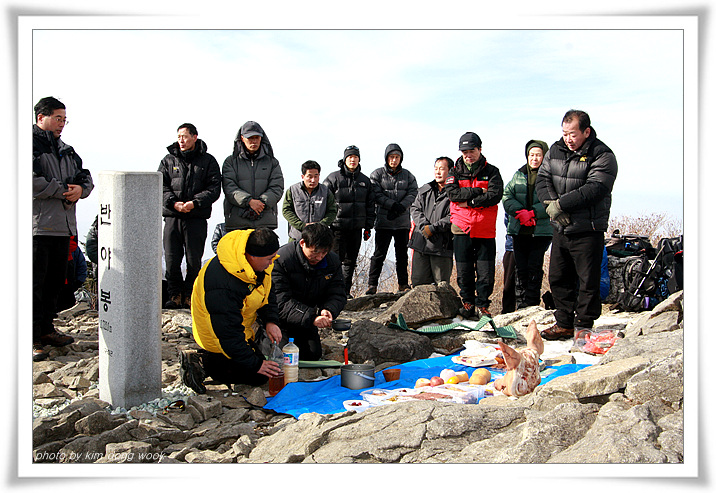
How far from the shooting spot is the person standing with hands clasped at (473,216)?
7.98 m

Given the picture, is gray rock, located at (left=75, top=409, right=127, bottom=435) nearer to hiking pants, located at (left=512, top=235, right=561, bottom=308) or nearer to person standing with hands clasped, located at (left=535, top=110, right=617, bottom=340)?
person standing with hands clasped, located at (left=535, top=110, right=617, bottom=340)

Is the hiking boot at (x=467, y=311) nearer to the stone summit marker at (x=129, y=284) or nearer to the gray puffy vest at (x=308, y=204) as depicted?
the gray puffy vest at (x=308, y=204)

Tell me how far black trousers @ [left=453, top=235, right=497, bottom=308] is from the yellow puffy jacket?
3363mm

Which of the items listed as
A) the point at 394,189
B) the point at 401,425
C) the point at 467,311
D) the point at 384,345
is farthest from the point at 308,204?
the point at 401,425

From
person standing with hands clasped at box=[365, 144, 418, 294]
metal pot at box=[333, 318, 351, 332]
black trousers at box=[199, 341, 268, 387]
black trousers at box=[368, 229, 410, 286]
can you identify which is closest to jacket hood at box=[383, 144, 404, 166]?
person standing with hands clasped at box=[365, 144, 418, 294]

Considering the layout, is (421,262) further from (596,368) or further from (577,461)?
(577,461)

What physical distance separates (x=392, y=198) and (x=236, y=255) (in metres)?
4.48

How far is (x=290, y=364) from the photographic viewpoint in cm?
562

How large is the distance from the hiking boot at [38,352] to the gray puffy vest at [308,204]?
311cm

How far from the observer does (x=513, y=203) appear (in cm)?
809

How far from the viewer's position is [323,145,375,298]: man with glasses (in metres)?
8.96

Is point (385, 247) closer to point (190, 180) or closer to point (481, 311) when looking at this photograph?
point (481, 311)

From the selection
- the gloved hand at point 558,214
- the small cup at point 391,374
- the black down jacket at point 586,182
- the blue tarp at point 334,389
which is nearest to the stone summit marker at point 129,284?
the blue tarp at point 334,389

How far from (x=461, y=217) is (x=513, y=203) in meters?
0.64
